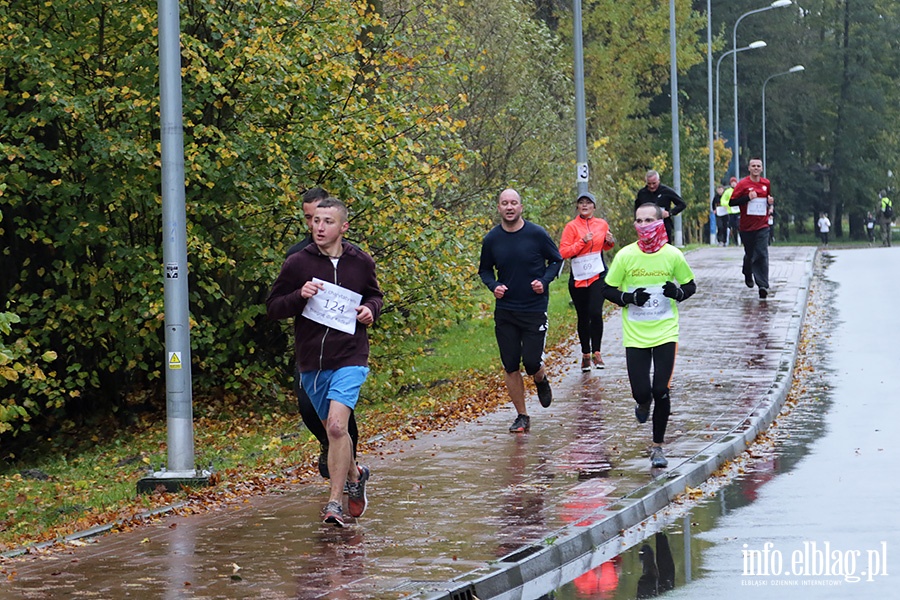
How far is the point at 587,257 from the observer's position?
16.0 m

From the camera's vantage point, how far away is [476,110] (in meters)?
29.6

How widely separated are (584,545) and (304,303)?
2.14 m

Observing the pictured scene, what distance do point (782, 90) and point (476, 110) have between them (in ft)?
174

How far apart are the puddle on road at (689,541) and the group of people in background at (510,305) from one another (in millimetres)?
818

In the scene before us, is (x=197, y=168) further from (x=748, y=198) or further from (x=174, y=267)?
(x=748, y=198)

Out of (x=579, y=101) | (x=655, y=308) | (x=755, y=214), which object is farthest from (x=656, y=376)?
(x=579, y=101)

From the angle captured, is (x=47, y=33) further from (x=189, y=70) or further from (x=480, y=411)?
(x=480, y=411)

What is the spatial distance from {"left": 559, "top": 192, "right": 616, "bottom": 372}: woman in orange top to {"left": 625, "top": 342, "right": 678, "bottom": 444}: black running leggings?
433 centimetres

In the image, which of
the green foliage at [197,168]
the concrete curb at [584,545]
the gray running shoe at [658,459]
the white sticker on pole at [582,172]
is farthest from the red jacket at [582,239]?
the white sticker on pole at [582,172]

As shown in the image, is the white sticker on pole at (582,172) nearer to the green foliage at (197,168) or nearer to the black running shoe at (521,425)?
the green foliage at (197,168)

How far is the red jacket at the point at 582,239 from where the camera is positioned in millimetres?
15852

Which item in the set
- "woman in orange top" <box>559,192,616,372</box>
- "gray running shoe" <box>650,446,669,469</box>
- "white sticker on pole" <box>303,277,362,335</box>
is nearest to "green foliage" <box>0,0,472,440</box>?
"woman in orange top" <box>559,192,616,372</box>

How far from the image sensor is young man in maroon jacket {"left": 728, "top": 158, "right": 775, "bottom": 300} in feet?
68.7

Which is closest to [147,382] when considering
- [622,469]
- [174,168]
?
[174,168]
